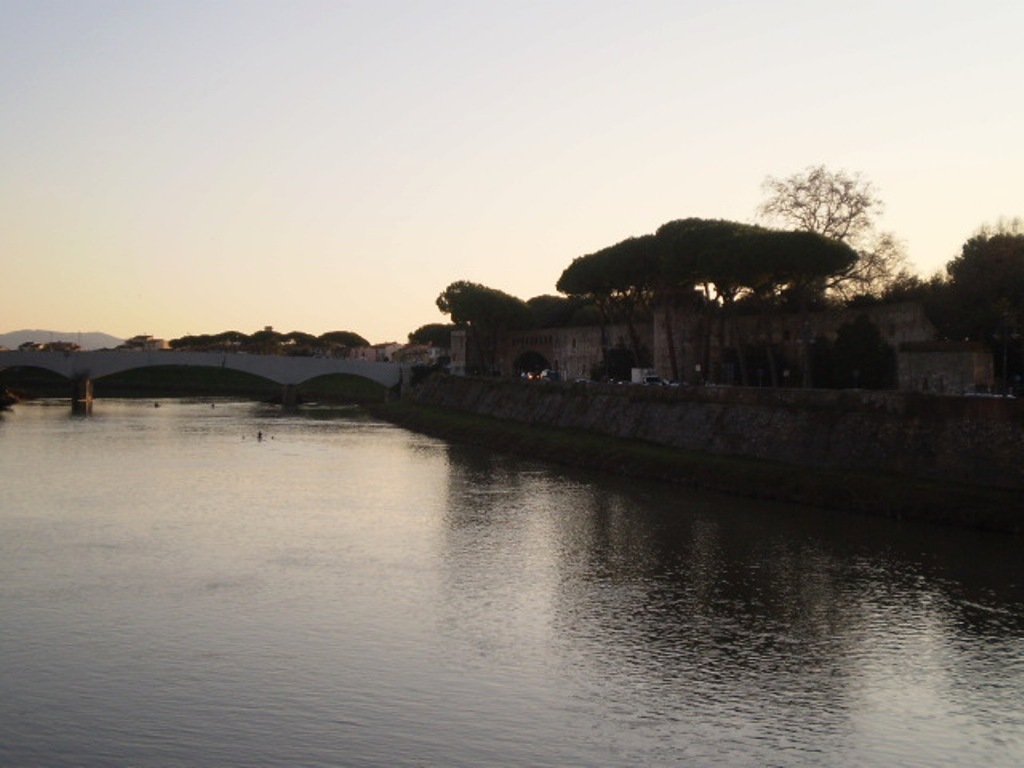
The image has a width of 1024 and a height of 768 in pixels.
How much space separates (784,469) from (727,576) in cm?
1230

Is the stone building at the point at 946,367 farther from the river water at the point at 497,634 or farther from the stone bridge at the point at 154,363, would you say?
the stone bridge at the point at 154,363

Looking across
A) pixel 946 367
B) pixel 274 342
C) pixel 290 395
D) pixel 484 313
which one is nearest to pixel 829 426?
pixel 946 367

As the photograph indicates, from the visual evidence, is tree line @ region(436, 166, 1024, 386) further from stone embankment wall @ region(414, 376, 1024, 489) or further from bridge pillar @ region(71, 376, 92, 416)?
bridge pillar @ region(71, 376, 92, 416)

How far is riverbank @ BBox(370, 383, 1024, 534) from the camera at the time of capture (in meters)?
28.7

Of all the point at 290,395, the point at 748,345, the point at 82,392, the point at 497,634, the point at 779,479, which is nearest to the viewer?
the point at 497,634

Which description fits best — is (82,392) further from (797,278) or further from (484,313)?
(797,278)

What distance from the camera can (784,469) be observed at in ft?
115

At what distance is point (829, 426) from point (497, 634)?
1955 centimetres

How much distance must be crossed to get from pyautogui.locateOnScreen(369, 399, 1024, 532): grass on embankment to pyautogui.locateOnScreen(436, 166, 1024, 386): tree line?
8150 mm

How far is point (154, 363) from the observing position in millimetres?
91875

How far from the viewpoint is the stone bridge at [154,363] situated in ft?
293

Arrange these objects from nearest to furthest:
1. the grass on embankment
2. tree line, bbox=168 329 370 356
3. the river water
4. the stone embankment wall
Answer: the river water
the grass on embankment
the stone embankment wall
tree line, bbox=168 329 370 356

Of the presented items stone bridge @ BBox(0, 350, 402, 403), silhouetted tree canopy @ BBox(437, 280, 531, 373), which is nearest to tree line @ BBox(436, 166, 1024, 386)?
silhouetted tree canopy @ BBox(437, 280, 531, 373)

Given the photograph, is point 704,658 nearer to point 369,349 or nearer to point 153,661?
point 153,661
